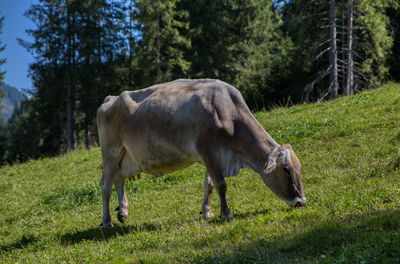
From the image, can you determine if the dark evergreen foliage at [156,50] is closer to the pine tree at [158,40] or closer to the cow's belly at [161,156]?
the pine tree at [158,40]

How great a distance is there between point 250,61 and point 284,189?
28.5m

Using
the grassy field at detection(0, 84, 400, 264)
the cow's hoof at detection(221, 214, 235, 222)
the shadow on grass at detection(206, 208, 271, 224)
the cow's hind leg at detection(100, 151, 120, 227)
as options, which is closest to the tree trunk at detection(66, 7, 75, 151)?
the grassy field at detection(0, 84, 400, 264)

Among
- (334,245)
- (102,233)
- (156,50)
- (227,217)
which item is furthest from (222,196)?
(156,50)

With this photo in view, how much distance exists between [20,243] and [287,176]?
523 centimetres

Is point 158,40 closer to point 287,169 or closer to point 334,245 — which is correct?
point 287,169

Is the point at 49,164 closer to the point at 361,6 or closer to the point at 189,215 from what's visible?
the point at 189,215

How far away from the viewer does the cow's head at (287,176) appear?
6.48 m

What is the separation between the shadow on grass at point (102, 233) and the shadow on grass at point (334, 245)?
2.66 metres

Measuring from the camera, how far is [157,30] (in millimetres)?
29719

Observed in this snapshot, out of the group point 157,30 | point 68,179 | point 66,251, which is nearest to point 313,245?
point 66,251

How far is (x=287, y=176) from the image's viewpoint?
6.52m

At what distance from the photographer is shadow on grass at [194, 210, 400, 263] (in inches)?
159

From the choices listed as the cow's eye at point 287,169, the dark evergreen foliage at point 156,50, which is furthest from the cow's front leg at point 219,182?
the dark evergreen foliage at point 156,50

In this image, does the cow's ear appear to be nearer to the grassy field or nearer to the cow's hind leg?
the grassy field
